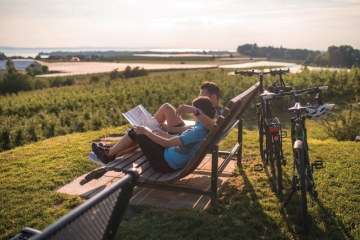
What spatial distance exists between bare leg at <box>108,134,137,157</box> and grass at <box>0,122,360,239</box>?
806mm

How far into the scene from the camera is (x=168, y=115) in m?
5.66

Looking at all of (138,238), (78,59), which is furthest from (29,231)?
(78,59)

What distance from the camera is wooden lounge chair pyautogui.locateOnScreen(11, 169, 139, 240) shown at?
1.27 metres

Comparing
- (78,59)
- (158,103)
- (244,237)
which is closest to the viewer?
(244,237)

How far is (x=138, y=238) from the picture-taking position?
354cm

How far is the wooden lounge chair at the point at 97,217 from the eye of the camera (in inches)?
50.0

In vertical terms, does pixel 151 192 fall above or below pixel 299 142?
below

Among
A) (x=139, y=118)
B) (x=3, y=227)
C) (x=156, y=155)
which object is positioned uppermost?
(x=139, y=118)

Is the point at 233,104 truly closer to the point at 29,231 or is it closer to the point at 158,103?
the point at 29,231

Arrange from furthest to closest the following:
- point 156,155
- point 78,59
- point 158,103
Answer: point 78,59 → point 158,103 → point 156,155

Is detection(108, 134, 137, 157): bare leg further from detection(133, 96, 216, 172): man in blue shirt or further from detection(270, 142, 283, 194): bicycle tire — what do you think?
detection(270, 142, 283, 194): bicycle tire

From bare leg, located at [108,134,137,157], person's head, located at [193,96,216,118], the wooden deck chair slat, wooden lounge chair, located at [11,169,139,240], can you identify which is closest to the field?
the wooden deck chair slat

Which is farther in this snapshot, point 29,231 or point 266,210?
point 266,210

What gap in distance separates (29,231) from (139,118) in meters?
3.13
